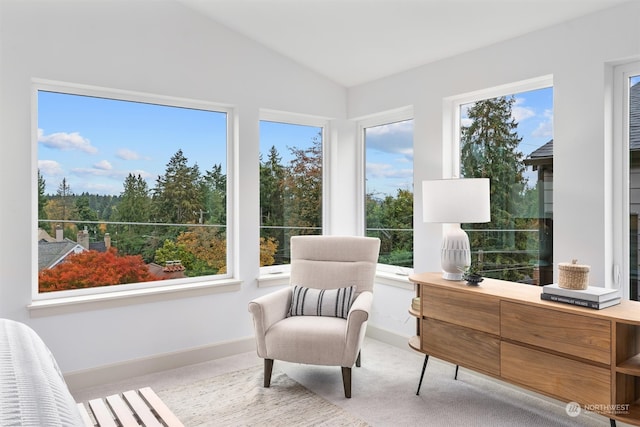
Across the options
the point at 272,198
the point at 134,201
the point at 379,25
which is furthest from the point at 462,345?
the point at 134,201

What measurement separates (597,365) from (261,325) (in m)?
1.93

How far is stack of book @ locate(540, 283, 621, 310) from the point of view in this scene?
211 cm

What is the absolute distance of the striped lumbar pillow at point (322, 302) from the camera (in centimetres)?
322

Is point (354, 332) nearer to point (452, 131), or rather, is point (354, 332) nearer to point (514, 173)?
point (514, 173)

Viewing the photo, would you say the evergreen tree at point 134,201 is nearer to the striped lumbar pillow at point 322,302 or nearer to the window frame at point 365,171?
the striped lumbar pillow at point 322,302

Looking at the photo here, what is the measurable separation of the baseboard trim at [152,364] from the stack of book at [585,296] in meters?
2.43

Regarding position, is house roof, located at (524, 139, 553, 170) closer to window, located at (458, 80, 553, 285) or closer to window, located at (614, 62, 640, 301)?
window, located at (458, 80, 553, 285)

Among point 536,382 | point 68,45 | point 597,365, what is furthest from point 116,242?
point 597,365

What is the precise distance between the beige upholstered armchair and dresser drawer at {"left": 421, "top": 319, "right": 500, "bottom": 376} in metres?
0.44

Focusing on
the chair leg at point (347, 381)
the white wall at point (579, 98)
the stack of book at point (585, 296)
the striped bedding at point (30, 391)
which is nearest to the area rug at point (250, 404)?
the chair leg at point (347, 381)

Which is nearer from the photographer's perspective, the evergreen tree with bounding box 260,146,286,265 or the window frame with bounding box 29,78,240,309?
the window frame with bounding box 29,78,240,309

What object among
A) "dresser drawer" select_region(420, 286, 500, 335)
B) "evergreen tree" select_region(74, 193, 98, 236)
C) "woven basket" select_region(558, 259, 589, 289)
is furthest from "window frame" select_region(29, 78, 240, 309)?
"woven basket" select_region(558, 259, 589, 289)

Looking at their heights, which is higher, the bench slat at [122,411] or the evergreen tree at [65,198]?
the evergreen tree at [65,198]

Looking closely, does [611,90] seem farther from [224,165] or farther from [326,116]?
[224,165]
